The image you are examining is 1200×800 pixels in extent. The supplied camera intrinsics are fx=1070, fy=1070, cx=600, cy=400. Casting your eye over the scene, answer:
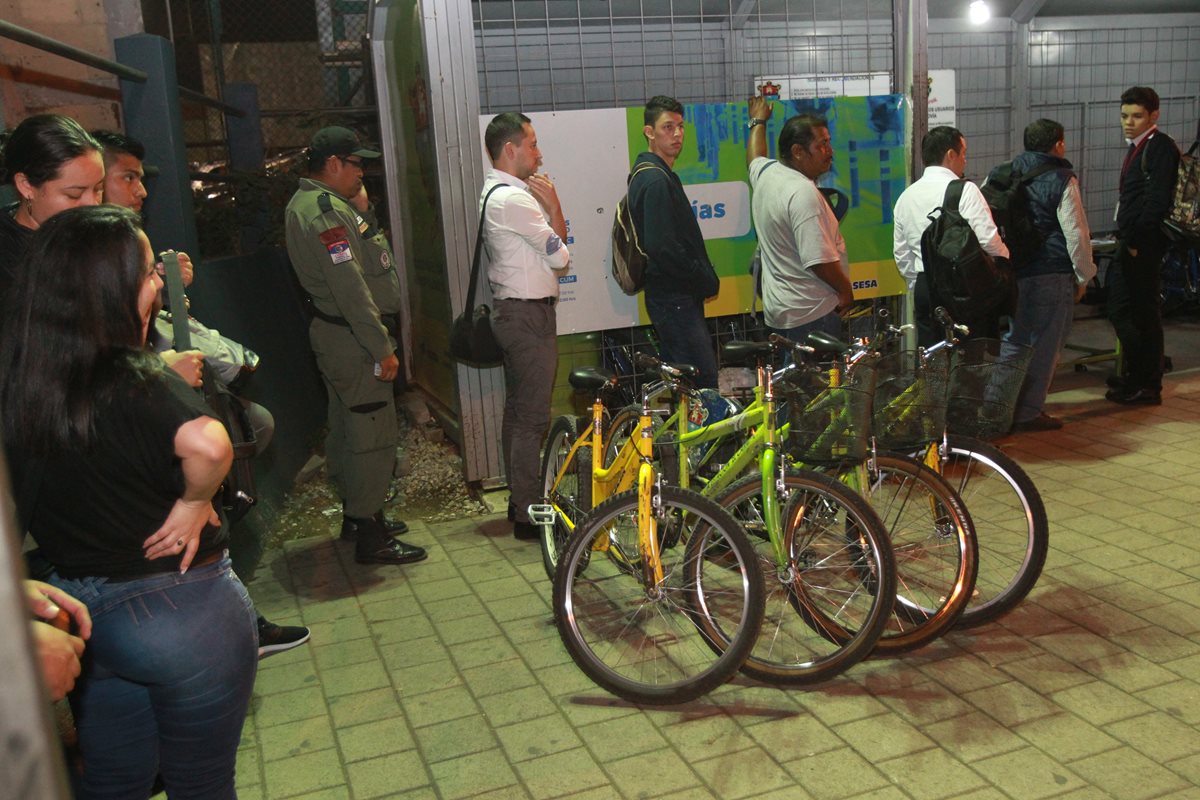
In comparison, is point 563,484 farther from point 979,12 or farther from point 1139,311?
point 979,12

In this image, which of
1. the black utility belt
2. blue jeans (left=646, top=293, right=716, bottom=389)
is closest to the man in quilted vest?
blue jeans (left=646, top=293, right=716, bottom=389)

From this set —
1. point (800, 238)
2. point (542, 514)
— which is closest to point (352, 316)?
point (542, 514)

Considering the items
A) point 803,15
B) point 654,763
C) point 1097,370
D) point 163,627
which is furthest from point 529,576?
point 1097,370

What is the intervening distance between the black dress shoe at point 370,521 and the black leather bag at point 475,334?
0.94m

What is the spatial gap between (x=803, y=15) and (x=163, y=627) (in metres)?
5.54

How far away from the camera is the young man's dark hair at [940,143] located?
6.20 meters

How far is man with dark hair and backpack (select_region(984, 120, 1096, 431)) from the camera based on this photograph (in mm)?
6578

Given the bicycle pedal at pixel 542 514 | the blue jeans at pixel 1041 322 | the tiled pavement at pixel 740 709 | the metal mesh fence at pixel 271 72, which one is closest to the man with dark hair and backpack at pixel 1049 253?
the blue jeans at pixel 1041 322

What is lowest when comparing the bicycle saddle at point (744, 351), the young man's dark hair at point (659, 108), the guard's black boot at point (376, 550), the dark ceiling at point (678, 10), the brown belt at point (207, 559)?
the guard's black boot at point (376, 550)

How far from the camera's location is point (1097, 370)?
29.2ft

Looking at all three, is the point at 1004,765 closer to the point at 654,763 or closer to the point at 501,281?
the point at 654,763

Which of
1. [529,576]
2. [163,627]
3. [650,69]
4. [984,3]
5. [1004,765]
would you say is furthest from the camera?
[984,3]

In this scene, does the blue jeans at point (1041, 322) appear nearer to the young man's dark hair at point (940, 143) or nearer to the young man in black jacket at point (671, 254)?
the young man's dark hair at point (940, 143)

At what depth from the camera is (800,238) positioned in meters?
5.39
